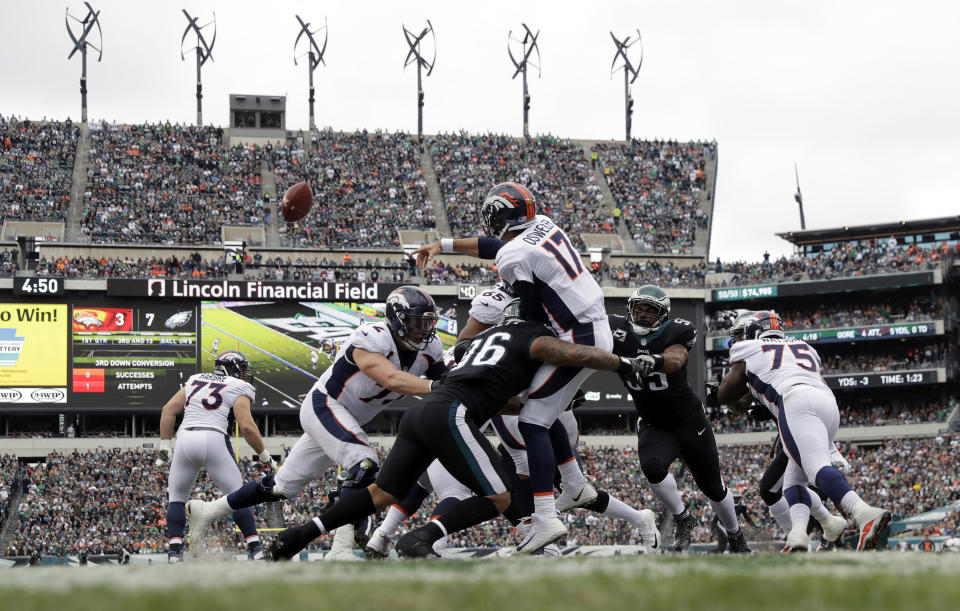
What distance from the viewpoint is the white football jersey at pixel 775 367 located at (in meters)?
10.0

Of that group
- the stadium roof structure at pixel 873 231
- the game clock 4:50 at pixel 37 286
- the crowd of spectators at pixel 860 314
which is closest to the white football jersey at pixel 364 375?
the game clock 4:50 at pixel 37 286

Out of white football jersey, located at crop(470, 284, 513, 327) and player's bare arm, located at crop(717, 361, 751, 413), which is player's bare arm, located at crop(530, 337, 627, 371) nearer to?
white football jersey, located at crop(470, 284, 513, 327)

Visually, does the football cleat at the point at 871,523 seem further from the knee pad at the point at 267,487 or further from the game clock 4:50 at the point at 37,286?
the game clock 4:50 at the point at 37,286

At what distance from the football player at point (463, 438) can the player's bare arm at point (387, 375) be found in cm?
69

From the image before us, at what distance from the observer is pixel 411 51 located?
204 ft

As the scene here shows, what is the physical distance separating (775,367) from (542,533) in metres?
3.06

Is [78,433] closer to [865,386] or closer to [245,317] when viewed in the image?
[245,317]

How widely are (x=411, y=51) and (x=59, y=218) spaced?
22.6 meters

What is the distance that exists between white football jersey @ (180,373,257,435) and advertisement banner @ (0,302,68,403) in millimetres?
29990

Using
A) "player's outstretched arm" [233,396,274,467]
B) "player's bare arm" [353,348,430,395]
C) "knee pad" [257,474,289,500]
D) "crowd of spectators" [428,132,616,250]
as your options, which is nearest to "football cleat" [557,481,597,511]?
"player's bare arm" [353,348,430,395]

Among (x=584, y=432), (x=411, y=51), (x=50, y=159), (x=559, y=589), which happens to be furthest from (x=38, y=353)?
(x=559, y=589)

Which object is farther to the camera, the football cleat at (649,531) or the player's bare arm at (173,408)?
the player's bare arm at (173,408)

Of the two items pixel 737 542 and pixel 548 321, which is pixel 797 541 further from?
pixel 548 321

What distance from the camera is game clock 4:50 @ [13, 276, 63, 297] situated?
4047 centimetres
